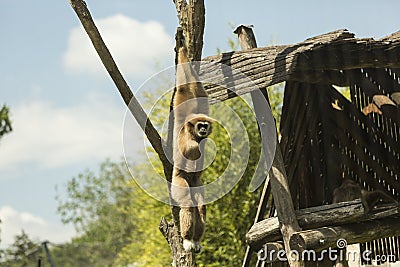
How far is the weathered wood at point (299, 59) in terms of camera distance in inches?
217

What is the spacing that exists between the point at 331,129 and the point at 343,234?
179 cm

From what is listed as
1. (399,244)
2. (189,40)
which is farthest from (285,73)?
(399,244)

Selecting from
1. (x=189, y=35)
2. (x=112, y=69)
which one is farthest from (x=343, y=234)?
(x=112, y=69)

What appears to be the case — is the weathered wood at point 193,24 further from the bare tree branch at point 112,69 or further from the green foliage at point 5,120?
the green foliage at point 5,120

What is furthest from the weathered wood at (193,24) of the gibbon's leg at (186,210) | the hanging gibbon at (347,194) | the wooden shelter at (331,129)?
the hanging gibbon at (347,194)

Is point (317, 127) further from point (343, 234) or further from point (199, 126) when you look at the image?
point (199, 126)

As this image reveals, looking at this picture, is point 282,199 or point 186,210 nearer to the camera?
point 186,210

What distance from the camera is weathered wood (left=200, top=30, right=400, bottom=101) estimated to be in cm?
551

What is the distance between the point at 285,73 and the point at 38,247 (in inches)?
653

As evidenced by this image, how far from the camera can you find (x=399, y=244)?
738 centimetres

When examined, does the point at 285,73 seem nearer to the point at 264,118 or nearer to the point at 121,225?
the point at 264,118

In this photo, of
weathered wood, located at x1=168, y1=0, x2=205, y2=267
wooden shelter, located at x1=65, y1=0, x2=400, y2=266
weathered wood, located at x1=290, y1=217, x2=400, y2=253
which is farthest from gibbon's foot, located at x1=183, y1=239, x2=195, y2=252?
weathered wood, located at x1=290, y1=217, x2=400, y2=253

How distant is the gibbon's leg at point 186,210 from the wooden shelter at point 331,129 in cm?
172

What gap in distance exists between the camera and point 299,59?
561 centimetres
